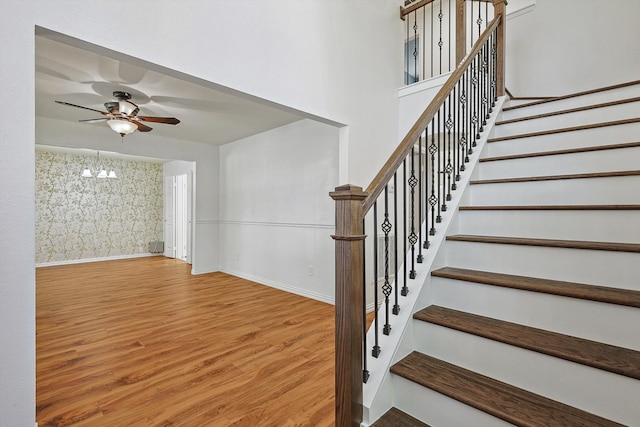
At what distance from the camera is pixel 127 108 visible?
329 centimetres

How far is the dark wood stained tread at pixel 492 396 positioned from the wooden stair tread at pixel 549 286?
1.36 feet

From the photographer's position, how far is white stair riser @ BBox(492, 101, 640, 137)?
6.82 feet

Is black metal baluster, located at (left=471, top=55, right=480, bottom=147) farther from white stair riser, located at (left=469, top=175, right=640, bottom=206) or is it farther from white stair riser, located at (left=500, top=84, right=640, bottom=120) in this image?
white stair riser, located at (left=469, top=175, right=640, bottom=206)

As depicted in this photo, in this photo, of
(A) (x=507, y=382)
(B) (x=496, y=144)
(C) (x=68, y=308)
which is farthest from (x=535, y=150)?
(C) (x=68, y=308)

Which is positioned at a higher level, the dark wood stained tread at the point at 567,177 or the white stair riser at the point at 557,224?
the dark wood stained tread at the point at 567,177

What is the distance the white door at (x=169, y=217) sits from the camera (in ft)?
24.8

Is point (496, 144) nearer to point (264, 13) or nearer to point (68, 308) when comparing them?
point (264, 13)

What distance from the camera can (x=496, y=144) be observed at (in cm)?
239

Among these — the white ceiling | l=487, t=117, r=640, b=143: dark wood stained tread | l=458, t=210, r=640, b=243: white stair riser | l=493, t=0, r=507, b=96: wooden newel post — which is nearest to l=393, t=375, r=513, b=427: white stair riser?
l=458, t=210, r=640, b=243: white stair riser

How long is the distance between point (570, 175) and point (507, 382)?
1261 mm

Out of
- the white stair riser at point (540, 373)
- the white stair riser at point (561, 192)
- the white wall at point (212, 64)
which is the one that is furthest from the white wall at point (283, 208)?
the white stair riser at point (540, 373)

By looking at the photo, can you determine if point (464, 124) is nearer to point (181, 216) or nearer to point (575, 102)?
point (575, 102)

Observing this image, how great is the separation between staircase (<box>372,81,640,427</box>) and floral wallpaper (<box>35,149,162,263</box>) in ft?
25.9

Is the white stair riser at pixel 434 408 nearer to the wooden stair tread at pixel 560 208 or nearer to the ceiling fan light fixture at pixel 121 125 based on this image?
the wooden stair tread at pixel 560 208
